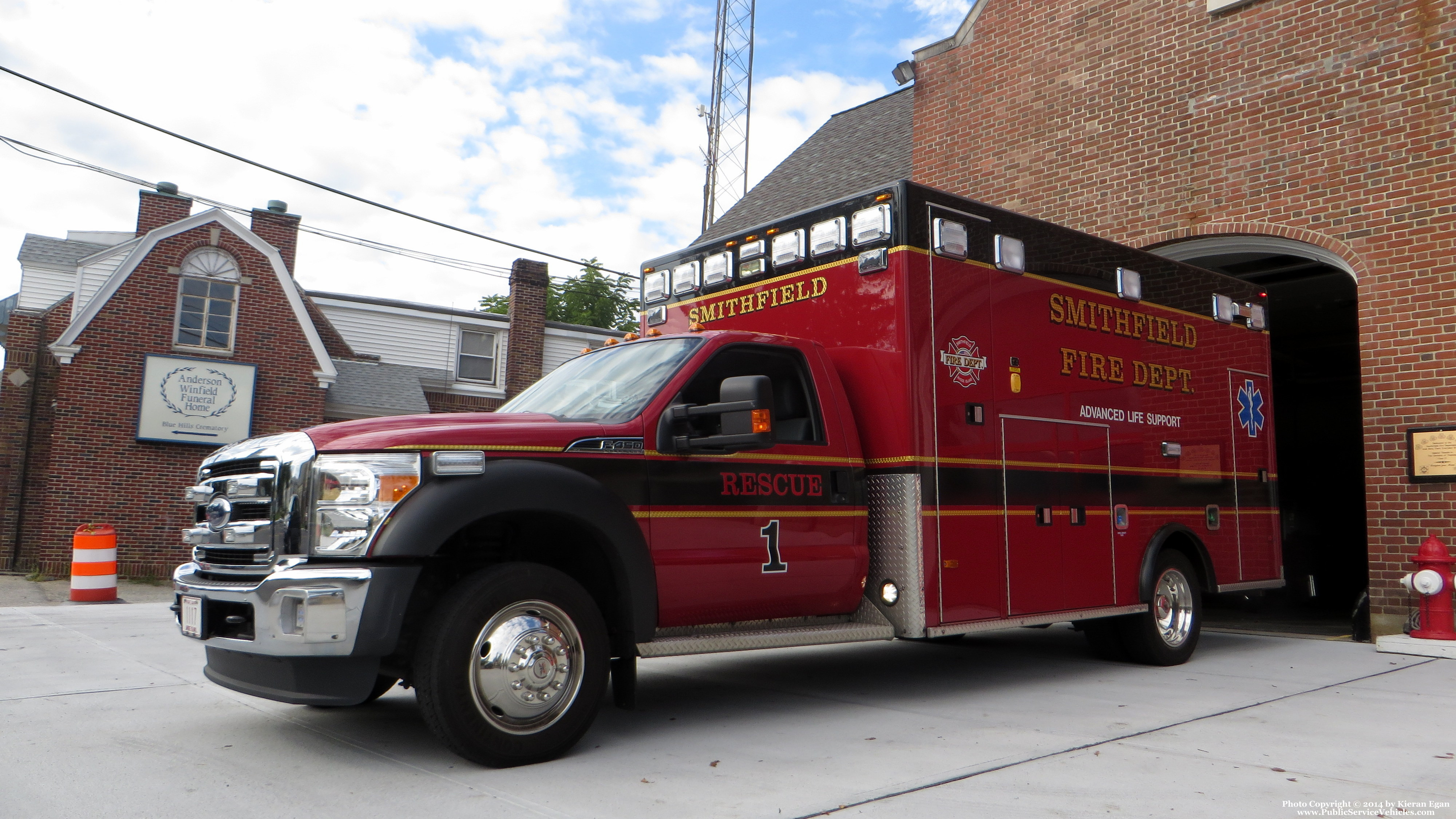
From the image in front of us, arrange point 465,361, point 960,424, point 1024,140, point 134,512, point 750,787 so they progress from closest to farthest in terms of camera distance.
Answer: point 750,787 → point 960,424 → point 1024,140 → point 134,512 → point 465,361

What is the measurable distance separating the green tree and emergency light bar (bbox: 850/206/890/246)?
36.3 m

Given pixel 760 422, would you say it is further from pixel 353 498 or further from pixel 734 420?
pixel 353 498

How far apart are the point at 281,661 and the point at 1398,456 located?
956 centimetres

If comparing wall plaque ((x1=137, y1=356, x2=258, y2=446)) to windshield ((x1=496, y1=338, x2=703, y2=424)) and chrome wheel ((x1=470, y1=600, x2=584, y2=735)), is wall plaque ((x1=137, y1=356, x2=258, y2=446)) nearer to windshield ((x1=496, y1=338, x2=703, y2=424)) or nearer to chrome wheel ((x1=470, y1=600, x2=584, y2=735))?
windshield ((x1=496, y1=338, x2=703, y2=424))

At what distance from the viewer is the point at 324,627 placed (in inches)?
160

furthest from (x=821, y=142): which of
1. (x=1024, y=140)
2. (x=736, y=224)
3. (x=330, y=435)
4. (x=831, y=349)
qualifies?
(x=330, y=435)

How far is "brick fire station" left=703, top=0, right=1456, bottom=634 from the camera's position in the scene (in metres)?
9.38

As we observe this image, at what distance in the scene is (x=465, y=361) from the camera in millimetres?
25391

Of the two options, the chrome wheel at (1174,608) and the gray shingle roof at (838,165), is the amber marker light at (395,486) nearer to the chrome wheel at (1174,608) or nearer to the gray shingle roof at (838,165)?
the chrome wheel at (1174,608)

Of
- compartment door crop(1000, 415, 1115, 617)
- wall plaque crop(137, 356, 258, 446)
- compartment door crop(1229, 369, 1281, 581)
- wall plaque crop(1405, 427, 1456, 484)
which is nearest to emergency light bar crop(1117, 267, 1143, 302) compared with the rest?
compartment door crop(1000, 415, 1115, 617)

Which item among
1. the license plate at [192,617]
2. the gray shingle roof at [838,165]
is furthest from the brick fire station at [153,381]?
the license plate at [192,617]

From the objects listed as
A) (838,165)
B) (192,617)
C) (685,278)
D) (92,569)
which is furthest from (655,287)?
(838,165)

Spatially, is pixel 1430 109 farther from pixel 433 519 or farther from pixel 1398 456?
pixel 433 519

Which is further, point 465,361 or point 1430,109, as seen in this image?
point 465,361
